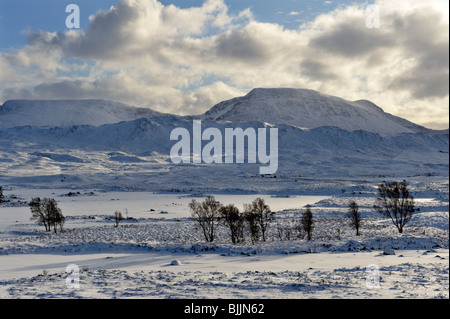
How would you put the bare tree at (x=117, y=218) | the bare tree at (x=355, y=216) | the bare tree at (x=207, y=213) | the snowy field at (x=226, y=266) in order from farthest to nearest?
the bare tree at (x=117, y=218) → the bare tree at (x=355, y=216) → the bare tree at (x=207, y=213) → the snowy field at (x=226, y=266)

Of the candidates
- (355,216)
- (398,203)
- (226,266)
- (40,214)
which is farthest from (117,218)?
(398,203)

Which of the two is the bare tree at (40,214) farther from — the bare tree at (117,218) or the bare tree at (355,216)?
the bare tree at (355,216)

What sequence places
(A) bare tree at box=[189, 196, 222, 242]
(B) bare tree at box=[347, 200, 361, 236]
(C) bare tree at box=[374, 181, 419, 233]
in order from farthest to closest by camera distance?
1. (C) bare tree at box=[374, 181, 419, 233]
2. (B) bare tree at box=[347, 200, 361, 236]
3. (A) bare tree at box=[189, 196, 222, 242]

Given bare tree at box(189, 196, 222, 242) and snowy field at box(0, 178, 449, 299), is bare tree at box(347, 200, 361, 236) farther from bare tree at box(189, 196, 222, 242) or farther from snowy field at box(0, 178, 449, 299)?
bare tree at box(189, 196, 222, 242)

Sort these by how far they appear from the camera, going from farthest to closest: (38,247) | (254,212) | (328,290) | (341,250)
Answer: (254,212), (38,247), (341,250), (328,290)

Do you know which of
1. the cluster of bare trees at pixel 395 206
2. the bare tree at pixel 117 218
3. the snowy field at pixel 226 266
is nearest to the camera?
the snowy field at pixel 226 266

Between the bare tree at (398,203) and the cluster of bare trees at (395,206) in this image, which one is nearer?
the cluster of bare trees at (395,206)

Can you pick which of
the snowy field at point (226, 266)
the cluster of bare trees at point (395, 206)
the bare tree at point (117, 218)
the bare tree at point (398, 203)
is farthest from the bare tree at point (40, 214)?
the bare tree at point (398, 203)

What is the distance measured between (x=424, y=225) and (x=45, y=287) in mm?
43834

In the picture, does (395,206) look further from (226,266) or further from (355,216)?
(226,266)

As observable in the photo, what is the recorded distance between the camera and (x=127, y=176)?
573 ft

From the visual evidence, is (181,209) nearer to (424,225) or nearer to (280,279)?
(424,225)

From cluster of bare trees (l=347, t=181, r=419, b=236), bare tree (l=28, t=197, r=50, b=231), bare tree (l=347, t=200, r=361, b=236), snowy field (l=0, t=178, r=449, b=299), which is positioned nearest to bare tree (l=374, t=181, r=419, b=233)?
cluster of bare trees (l=347, t=181, r=419, b=236)

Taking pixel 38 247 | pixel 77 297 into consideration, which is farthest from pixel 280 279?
pixel 38 247
